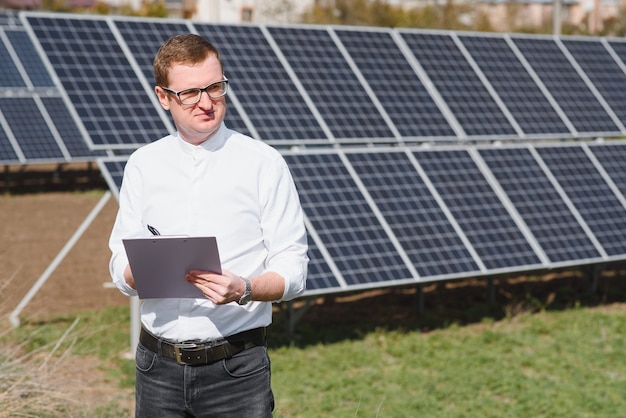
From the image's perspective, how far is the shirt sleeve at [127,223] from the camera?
151 inches

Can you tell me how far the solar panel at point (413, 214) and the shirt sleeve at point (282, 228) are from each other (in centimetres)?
573

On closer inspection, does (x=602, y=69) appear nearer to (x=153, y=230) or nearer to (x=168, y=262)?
(x=153, y=230)

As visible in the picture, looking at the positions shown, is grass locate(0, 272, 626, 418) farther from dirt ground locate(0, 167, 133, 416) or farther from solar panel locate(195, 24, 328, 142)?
solar panel locate(195, 24, 328, 142)

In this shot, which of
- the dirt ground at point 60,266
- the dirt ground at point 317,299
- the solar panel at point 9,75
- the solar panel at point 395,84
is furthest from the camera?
the solar panel at point 9,75

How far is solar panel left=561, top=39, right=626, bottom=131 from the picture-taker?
13.3 metres

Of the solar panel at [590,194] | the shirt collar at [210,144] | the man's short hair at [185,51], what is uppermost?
the man's short hair at [185,51]

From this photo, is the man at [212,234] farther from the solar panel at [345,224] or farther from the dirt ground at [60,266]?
the solar panel at [345,224]

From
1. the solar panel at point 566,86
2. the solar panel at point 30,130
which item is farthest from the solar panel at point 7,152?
the solar panel at point 566,86

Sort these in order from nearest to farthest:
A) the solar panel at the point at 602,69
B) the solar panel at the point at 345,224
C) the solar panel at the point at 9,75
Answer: the solar panel at the point at 345,224, the solar panel at the point at 602,69, the solar panel at the point at 9,75

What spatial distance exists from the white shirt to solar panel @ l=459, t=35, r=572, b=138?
8.66m

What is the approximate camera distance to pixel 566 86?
514 inches

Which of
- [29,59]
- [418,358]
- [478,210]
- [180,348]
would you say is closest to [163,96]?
[180,348]

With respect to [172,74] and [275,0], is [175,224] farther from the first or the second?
[275,0]

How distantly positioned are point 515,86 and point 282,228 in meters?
9.51
